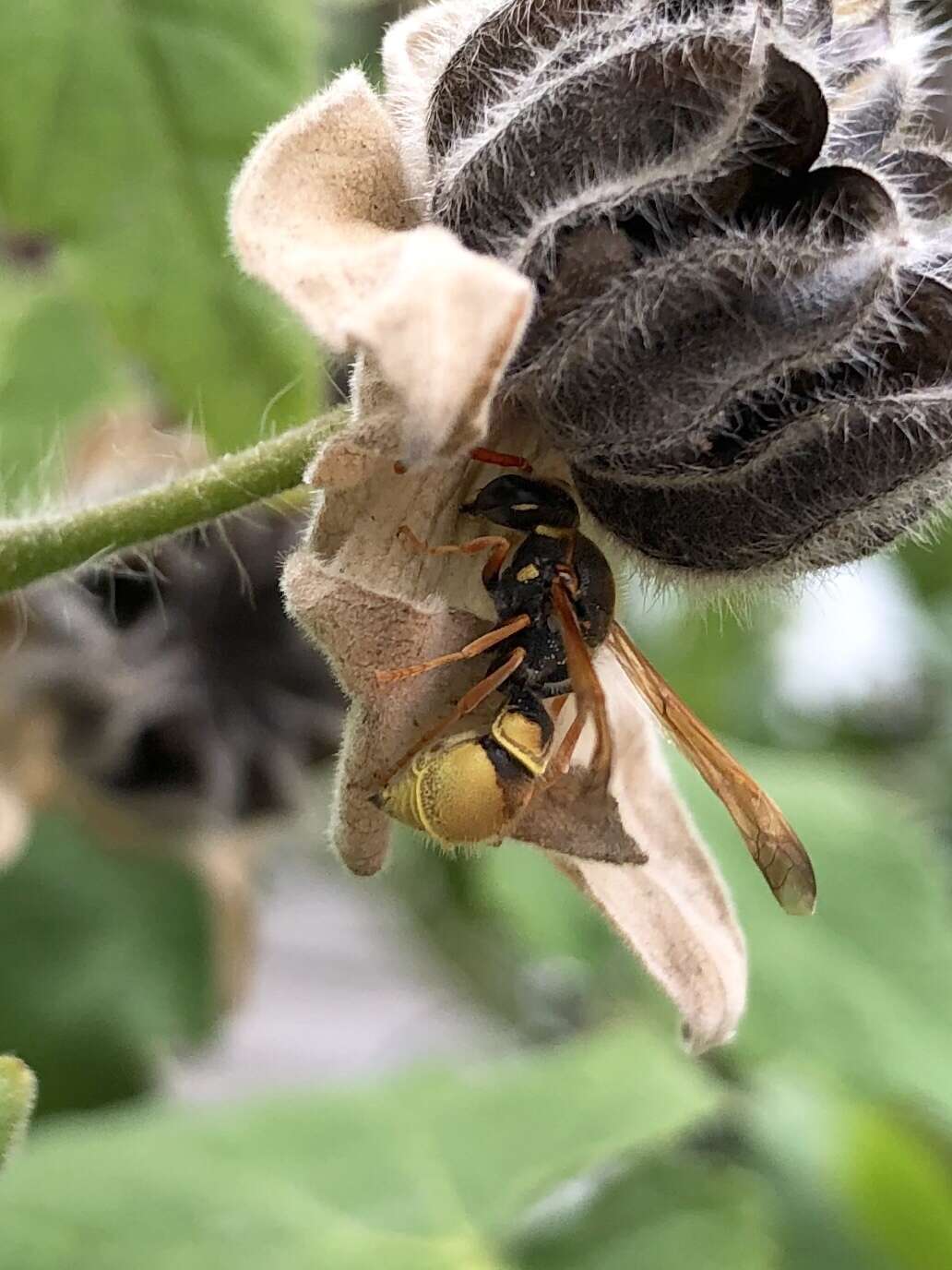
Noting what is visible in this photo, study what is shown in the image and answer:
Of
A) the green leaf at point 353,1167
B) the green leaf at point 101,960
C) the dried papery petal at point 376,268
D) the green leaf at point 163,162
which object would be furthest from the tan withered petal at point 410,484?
the green leaf at point 101,960

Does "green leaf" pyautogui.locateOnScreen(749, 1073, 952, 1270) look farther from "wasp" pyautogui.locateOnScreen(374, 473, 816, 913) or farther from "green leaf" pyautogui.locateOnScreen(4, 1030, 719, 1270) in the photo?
"wasp" pyautogui.locateOnScreen(374, 473, 816, 913)

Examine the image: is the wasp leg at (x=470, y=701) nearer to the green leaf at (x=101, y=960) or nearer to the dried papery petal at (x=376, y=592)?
the dried papery petal at (x=376, y=592)

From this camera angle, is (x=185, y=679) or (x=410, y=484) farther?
(x=185, y=679)

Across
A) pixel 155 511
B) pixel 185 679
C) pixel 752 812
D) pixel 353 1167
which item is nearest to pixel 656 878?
pixel 752 812

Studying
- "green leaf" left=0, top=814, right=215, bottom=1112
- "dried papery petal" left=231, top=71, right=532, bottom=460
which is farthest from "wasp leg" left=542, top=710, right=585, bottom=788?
"green leaf" left=0, top=814, right=215, bottom=1112

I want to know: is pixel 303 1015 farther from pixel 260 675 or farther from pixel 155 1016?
pixel 260 675

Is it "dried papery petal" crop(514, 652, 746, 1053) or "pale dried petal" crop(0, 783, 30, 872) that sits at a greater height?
"dried papery petal" crop(514, 652, 746, 1053)

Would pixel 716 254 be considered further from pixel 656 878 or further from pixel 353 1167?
pixel 353 1167
